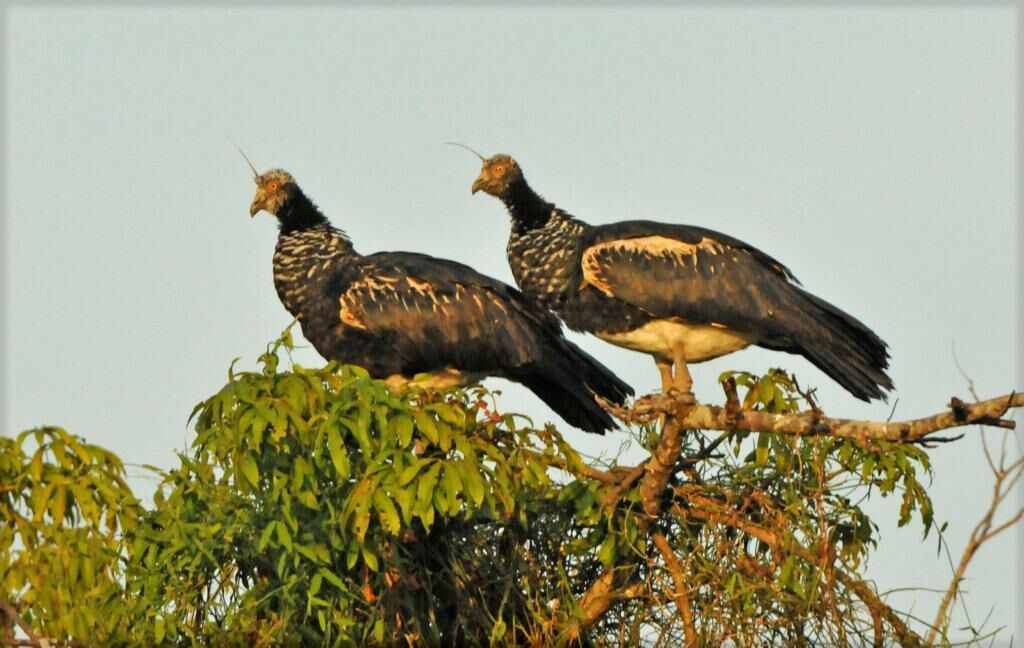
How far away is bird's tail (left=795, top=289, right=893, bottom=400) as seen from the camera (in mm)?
7574

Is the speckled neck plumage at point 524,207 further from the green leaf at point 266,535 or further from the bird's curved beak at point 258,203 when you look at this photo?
the green leaf at point 266,535

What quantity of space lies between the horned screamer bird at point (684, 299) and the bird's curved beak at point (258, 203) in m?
1.73

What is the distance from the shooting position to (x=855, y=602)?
230 inches

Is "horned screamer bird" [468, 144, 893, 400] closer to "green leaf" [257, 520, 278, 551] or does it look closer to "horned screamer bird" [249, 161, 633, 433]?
"horned screamer bird" [249, 161, 633, 433]

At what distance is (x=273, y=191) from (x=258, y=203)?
0.11m

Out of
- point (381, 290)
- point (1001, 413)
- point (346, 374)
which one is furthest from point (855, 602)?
point (381, 290)

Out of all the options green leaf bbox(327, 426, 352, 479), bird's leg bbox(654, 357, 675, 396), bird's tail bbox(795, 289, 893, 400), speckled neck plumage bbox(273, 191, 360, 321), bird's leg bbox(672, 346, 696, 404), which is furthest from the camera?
speckled neck plumage bbox(273, 191, 360, 321)

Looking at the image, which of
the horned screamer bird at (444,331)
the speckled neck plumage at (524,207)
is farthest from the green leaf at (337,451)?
the speckled neck plumage at (524,207)

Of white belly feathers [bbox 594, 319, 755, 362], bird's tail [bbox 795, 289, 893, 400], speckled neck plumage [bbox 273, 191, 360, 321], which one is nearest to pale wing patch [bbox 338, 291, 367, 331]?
speckled neck plumage [bbox 273, 191, 360, 321]

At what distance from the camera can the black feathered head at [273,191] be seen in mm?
9141

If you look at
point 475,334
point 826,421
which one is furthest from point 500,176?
point 826,421

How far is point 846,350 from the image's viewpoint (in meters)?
7.71

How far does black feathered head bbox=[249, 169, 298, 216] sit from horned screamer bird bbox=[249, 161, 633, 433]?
80cm

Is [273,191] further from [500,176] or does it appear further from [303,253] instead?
[500,176]
